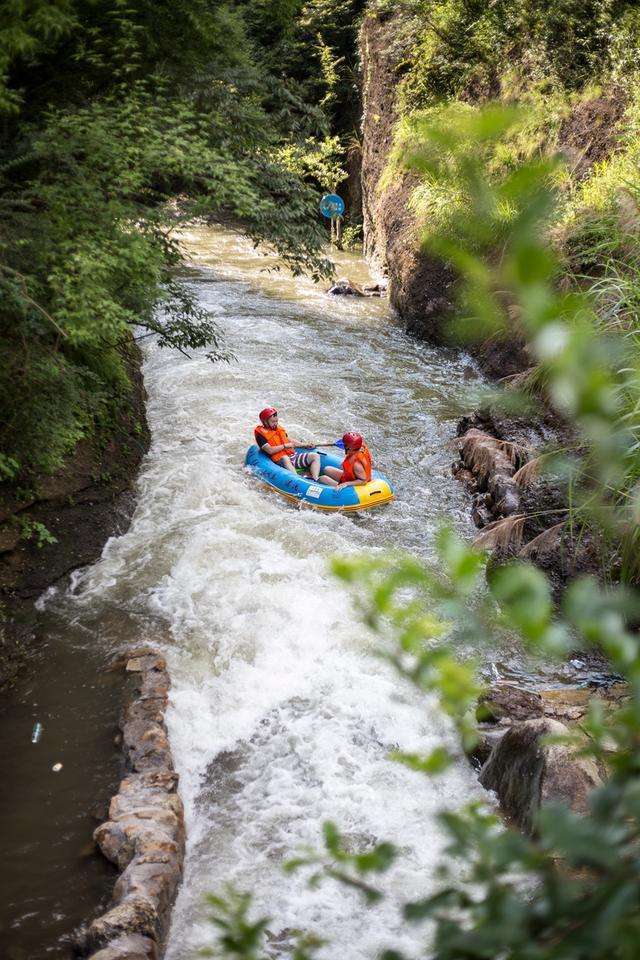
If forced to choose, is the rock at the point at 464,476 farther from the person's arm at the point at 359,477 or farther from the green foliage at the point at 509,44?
the green foliage at the point at 509,44

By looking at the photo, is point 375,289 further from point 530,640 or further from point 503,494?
point 530,640

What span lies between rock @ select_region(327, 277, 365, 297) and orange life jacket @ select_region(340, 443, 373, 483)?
913 cm

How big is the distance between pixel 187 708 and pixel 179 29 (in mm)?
5117

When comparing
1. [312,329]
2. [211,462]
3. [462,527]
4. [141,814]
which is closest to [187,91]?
[211,462]

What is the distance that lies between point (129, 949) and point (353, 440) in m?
5.91

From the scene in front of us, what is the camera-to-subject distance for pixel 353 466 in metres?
8.50

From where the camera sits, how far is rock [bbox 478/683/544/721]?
502cm

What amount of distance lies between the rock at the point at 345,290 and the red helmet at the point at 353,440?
9.10 m

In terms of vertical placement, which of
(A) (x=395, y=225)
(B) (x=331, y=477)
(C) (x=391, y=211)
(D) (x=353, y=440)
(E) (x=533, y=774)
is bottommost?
(B) (x=331, y=477)

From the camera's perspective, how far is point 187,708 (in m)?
5.17

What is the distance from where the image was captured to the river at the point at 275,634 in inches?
158

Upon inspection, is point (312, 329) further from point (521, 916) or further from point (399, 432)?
point (521, 916)

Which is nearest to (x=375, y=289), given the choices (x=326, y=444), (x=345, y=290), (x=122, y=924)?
(x=345, y=290)

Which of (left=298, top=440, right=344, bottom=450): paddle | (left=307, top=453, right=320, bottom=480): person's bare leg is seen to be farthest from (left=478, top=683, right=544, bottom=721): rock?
(left=298, top=440, right=344, bottom=450): paddle
